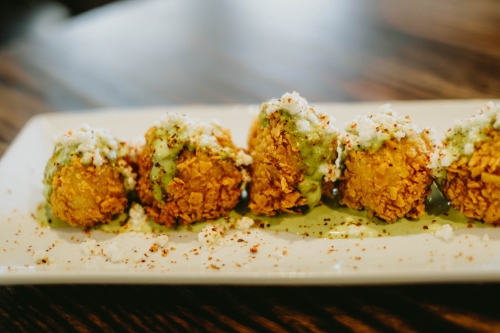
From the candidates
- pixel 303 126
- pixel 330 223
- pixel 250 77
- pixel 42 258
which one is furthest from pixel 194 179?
pixel 250 77

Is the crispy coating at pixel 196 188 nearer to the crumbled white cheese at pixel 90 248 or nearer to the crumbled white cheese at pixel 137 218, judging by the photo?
the crumbled white cheese at pixel 137 218

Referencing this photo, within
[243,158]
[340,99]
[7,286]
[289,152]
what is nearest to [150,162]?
[243,158]

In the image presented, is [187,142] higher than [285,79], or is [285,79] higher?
[285,79]

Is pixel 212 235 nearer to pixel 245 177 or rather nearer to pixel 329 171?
pixel 245 177

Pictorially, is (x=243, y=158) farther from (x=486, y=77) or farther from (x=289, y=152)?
(x=486, y=77)

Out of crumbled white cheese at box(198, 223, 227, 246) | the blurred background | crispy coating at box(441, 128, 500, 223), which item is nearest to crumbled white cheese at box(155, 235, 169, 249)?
crumbled white cheese at box(198, 223, 227, 246)

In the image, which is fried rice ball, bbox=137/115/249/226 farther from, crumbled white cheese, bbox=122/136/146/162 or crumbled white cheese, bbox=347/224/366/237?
crumbled white cheese, bbox=347/224/366/237
